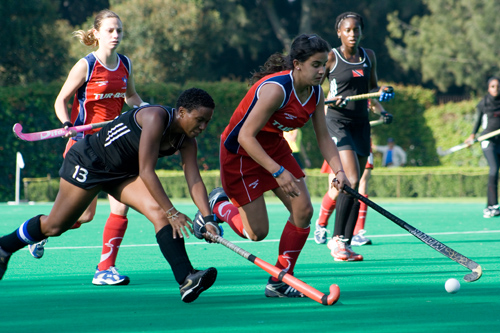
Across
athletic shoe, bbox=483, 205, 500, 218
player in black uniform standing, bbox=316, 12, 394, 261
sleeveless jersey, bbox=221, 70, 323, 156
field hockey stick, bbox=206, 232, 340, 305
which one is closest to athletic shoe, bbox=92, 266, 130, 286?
field hockey stick, bbox=206, 232, 340, 305

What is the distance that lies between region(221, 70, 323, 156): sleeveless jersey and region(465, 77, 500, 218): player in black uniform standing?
22.1 feet

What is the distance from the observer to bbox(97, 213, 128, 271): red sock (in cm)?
538

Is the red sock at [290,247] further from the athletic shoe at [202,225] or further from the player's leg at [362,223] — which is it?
the player's leg at [362,223]

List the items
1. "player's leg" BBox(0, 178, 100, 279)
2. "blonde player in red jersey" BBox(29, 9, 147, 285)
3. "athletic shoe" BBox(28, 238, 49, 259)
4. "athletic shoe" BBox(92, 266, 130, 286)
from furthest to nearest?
"athletic shoe" BBox(28, 238, 49, 259) < "blonde player in red jersey" BBox(29, 9, 147, 285) < "athletic shoe" BBox(92, 266, 130, 286) < "player's leg" BBox(0, 178, 100, 279)

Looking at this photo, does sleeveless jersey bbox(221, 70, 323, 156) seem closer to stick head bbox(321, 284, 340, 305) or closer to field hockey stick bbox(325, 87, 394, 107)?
stick head bbox(321, 284, 340, 305)

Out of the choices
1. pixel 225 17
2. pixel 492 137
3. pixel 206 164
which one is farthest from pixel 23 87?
pixel 225 17

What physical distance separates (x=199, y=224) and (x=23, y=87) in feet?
50.8

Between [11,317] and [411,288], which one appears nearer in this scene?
[11,317]

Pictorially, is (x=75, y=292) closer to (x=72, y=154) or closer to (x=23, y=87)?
(x=72, y=154)

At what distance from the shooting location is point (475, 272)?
4.94 meters

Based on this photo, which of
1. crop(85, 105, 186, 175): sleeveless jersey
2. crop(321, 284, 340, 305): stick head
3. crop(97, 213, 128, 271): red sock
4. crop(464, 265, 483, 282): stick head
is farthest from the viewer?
crop(97, 213, 128, 271): red sock

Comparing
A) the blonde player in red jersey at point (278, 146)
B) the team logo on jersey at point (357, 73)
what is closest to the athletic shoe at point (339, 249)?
the blonde player in red jersey at point (278, 146)

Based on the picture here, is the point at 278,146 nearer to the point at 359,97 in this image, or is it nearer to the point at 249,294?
the point at 249,294

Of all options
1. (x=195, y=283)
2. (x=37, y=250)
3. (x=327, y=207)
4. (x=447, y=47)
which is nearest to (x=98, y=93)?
(x=37, y=250)
